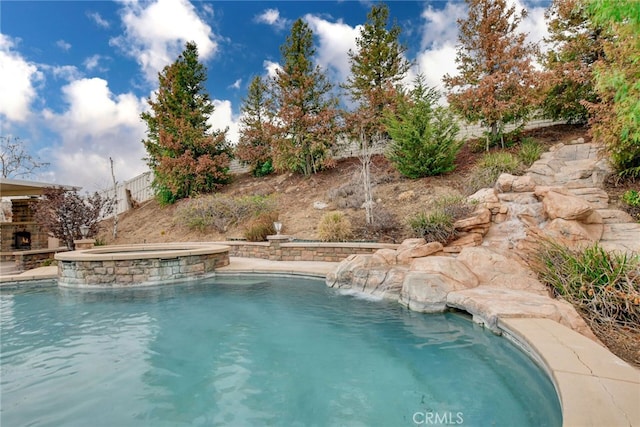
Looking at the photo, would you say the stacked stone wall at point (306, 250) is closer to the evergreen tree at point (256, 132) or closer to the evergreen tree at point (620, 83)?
the evergreen tree at point (620, 83)

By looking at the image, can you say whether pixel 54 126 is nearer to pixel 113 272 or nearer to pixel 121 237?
pixel 121 237

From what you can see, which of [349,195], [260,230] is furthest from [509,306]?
[349,195]

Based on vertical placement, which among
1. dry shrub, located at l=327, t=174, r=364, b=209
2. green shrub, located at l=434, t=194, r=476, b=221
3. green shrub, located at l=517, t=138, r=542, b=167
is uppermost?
green shrub, located at l=517, t=138, r=542, b=167

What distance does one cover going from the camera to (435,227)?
6.79m

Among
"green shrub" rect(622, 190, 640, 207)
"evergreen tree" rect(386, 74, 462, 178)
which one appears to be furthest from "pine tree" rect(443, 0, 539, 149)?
"green shrub" rect(622, 190, 640, 207)

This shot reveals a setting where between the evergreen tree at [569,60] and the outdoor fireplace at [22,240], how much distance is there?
18.5 m

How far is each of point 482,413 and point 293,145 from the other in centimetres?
1332

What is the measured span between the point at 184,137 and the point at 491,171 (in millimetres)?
13578

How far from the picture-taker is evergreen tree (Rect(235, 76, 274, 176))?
16.2 m

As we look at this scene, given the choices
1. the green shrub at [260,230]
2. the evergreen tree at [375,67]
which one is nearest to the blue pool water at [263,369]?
the green shrub at [260,230]

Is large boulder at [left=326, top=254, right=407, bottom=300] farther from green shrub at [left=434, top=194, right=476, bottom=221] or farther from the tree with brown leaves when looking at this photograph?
the tree with brown leaves

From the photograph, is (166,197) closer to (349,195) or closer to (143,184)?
(143,184)

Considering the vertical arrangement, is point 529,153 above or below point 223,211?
above

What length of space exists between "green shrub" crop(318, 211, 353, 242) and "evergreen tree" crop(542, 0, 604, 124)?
8.44 meters
